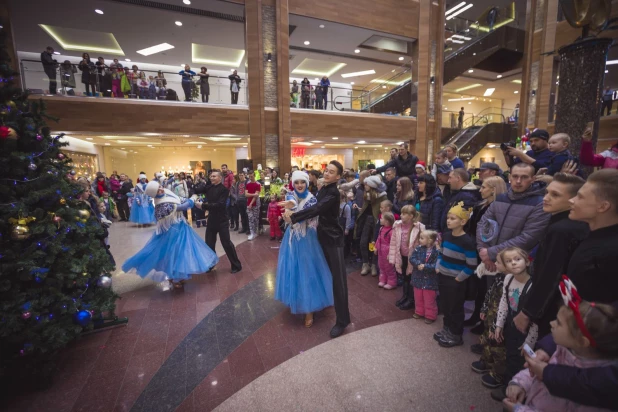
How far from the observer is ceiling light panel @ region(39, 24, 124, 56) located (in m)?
13.1

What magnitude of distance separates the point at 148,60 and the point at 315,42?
987 centimetres

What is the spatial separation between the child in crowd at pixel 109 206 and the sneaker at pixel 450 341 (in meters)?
11.6

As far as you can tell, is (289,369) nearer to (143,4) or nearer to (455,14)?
(143,4)

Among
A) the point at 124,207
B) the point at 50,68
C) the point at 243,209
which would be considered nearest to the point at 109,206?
the point at 124,207

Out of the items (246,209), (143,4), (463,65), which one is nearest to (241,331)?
(246,209)

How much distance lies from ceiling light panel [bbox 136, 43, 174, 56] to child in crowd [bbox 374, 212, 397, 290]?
15665mm

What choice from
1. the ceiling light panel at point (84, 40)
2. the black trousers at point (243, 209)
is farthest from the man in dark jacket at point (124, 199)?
the ceiling light panel at point (84, 40)

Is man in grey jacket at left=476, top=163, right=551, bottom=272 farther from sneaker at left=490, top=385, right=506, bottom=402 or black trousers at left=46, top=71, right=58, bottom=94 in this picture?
black trousers at left=46, top=71, right=58, bottom=94

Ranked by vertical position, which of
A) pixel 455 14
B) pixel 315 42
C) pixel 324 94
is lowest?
pixel 324 94

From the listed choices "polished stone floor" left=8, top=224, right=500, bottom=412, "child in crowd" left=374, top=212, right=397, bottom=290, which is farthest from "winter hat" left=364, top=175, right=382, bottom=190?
"polished stone floor" left=8, top=224, right=500, bottom=412

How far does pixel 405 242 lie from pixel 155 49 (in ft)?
56.1

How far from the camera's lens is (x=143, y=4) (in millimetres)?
10914

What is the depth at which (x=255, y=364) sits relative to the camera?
287 centimetres

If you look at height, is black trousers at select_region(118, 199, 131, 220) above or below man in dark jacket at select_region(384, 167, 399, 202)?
below
